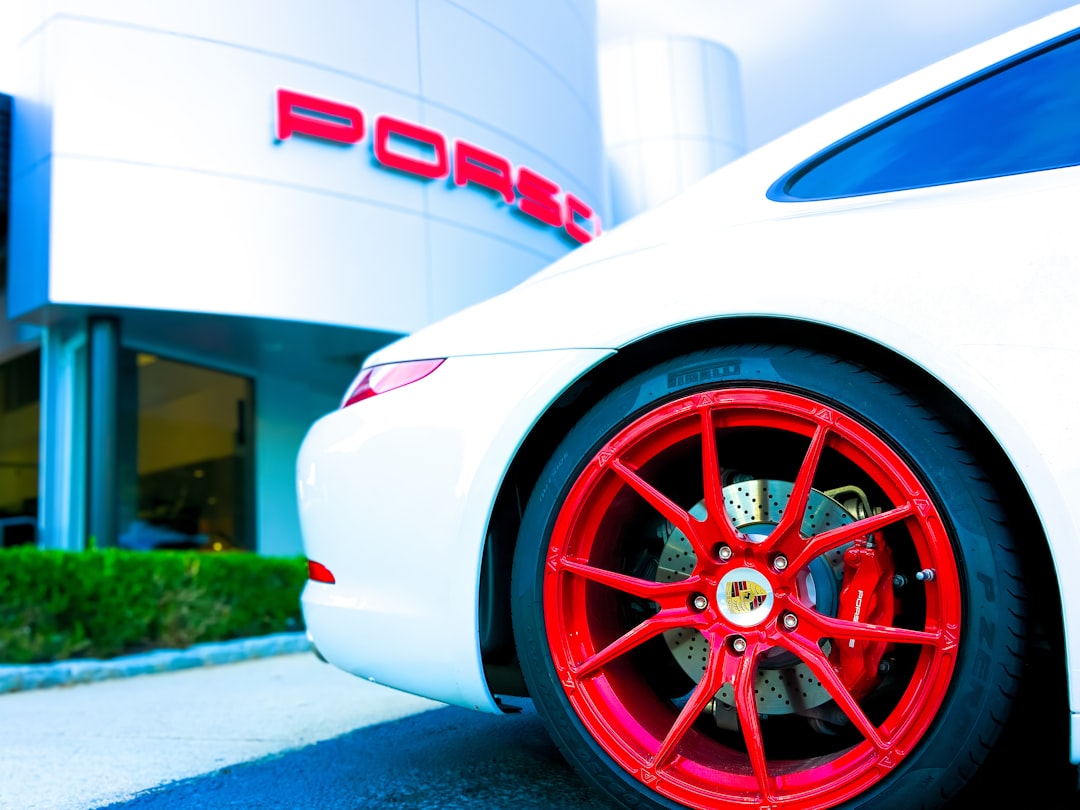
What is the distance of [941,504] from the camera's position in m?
1.43

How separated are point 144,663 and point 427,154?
599 cm

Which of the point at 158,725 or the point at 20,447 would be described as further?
the point at 20,447

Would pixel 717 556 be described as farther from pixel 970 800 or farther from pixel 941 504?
pixel 970 800

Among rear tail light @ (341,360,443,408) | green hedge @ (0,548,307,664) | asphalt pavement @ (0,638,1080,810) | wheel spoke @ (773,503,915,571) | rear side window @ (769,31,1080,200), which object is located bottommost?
asphalt pavement @ (0,638,1080,810)

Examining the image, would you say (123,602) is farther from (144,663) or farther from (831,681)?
(831,681)

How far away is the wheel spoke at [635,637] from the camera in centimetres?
163

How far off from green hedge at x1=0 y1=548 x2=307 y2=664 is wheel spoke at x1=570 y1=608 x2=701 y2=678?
4.20 m

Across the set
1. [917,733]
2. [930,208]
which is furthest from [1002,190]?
[917,733]

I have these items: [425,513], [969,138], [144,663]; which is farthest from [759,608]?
[144,663]

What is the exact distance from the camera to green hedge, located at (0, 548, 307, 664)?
4774 mm

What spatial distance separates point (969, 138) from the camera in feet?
5.49

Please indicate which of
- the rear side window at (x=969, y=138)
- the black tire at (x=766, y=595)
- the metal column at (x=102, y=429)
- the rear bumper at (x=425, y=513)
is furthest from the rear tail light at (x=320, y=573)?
the metal column at (x=102, y=429)

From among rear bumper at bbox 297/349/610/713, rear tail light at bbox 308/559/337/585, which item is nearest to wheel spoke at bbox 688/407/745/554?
rear bumper at bbox 297/349/610/713

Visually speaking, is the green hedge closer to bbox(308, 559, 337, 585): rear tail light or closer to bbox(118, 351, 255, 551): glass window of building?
bbox(118, 351, 255, 551): glass window of building
